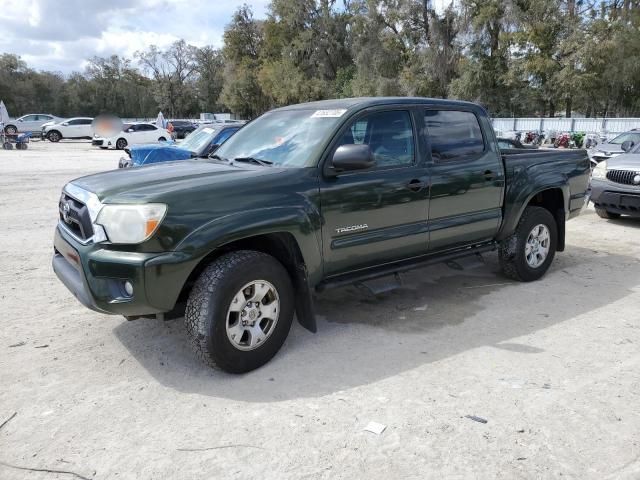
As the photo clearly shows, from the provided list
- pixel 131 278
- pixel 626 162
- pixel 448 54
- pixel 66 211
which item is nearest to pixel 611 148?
pixel 626 162

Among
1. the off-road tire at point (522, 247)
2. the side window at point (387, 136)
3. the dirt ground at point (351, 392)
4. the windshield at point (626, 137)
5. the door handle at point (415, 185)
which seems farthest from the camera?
the windshield at point (626, 137)

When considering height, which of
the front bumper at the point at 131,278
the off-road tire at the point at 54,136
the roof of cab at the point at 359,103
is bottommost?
the front bumper at the point at 131,278

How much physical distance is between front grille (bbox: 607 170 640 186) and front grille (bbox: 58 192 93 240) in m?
8.08

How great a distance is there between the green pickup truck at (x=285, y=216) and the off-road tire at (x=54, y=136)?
111 ft

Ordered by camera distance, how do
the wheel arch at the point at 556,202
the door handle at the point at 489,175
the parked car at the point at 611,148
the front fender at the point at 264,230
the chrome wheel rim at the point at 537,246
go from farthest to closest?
the parked car at the point at 611,148 < the wheel arch at the point at 556,202 < the chrome wheel rim at the point at 537,246 < the door handle at the point at 489,175 < the front fender at the point at 264,230

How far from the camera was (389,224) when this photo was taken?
4289 mm

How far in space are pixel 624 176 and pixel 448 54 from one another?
33572 millimetres

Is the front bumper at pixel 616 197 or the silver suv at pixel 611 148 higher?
the silver suv at pixel 611 148

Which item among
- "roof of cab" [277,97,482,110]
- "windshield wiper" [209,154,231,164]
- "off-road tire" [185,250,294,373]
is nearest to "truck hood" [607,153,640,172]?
"roof of cab" [277,97,482,110]

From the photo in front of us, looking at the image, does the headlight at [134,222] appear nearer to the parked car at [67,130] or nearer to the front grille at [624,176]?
the front grille at [624,176]

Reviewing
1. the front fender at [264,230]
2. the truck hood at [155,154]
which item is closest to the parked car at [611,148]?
the truck hood at [155,154]

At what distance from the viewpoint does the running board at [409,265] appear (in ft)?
13.5

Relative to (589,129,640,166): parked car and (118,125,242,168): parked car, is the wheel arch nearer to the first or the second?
(118,125,242,168): parked car

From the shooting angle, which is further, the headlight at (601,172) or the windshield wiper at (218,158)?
the headlight at (601,172)
